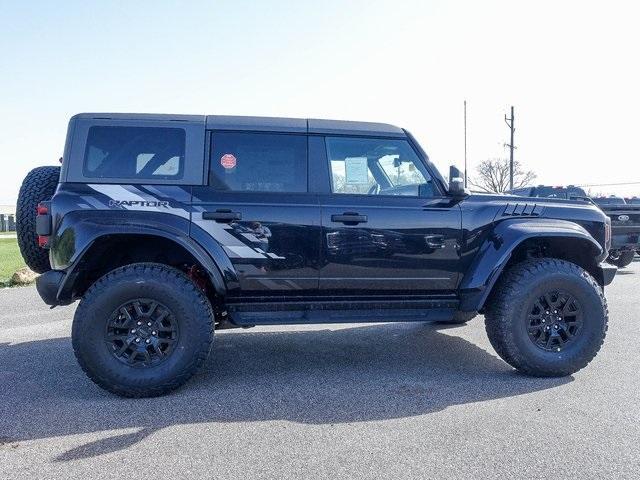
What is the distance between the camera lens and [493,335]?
13.4ft

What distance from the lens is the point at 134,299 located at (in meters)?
3.61

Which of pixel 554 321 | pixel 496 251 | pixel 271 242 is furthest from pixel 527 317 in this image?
pixel 271 242

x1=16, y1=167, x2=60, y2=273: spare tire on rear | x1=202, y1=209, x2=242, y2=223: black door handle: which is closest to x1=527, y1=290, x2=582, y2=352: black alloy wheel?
x1=202, y1=209, x2=242, y2=223: black door handle

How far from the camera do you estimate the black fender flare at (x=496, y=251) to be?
13.0 ft

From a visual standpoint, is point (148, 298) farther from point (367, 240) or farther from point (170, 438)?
point (367, 240)

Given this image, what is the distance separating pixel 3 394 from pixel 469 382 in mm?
3558

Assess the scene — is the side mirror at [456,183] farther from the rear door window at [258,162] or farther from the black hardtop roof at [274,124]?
the rear door window at [258,162]

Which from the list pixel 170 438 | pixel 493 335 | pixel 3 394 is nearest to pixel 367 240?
pixel 493 335

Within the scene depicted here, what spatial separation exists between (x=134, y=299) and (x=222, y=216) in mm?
891

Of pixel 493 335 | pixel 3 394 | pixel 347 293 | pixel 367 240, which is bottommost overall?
pixel 3 394

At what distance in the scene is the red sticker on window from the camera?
3.88 m

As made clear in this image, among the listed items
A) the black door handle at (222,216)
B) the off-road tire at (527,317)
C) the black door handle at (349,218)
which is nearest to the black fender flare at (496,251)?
the off-road tire at (527,317)

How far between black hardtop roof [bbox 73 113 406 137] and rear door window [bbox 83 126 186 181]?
4.4 inches

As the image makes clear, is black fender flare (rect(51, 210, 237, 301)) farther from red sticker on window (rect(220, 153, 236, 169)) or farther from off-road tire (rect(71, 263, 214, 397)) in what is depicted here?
red sticker on window (rect(220, 153, 236, 169))
